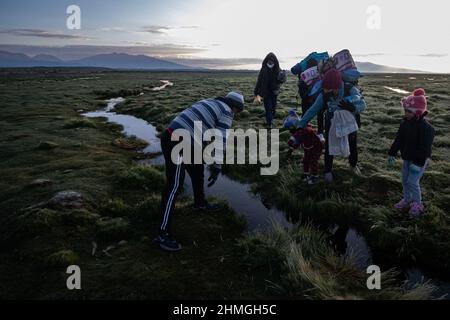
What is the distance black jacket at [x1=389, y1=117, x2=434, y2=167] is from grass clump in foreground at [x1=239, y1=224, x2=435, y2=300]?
250 cm

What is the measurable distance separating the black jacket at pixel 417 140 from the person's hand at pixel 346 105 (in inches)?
60.3

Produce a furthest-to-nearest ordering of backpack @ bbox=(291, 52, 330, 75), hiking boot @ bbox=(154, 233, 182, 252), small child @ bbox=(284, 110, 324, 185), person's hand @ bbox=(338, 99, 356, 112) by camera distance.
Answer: backpack @ bbox=(291, 52, 330, 75) < small child @ bbox=(284, 110, 324, 185) < person's hand @ bbox=(338, 99, 356, 112) < hiking boot @ bbox=(154, 233, 182, 252)

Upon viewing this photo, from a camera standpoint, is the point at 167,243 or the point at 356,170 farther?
the point at 356,170

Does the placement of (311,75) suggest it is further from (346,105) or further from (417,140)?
(417,140)

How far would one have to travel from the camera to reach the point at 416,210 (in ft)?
23.4

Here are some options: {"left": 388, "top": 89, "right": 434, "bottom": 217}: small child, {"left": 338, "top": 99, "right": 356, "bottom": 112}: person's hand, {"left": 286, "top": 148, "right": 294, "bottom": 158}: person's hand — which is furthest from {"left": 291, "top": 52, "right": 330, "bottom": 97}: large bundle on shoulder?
{"left": 388, "top": 89, "right": 434, "bottom": 217}: small child

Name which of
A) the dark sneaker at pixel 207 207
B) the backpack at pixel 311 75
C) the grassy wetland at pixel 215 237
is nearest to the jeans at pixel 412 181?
the grassy wetland at pixel 215 237

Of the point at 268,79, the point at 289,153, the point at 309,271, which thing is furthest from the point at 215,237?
the point at 268,79

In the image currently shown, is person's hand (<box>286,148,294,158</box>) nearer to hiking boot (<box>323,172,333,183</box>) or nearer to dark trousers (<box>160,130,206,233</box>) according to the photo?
hiking boot (<box>323,172,333,183</box>)

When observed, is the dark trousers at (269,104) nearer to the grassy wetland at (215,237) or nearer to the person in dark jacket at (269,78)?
the person in dark jacket at (269,78)

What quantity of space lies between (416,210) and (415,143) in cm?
139

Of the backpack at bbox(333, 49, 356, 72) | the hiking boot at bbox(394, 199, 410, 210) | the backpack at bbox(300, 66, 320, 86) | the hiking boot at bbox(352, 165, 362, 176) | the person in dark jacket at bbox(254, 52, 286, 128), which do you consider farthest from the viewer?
the person in dark jacket at bbox(254, 52, 286, 128)

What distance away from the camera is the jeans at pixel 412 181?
7.03 metres

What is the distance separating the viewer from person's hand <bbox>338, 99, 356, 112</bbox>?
8523mm
